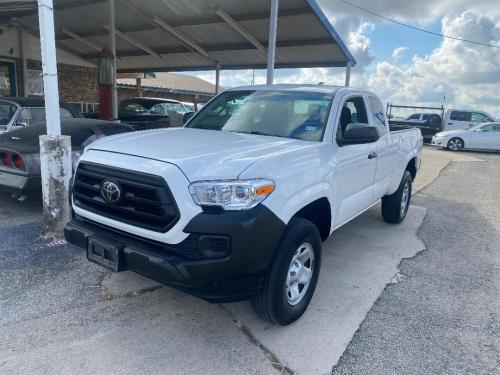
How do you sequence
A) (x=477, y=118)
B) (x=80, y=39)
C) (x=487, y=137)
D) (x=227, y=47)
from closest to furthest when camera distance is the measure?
(x=227, y=47)
(x=80, y=39)
(x=487, y=137)
(x=477, y=118)

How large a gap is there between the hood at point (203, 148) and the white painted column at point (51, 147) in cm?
164

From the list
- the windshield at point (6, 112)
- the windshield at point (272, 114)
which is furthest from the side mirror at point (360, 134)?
the windshield at point (6, 112)

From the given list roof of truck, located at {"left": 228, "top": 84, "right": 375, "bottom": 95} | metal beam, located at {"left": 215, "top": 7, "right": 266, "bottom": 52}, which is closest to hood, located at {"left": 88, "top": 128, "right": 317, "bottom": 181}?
roof of truck, located at {"left": 228, "top": 84, "right": 375, "bottom": 95}

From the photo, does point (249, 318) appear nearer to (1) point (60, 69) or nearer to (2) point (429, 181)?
(2) point (429, 181)

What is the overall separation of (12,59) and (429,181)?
15.0 metres

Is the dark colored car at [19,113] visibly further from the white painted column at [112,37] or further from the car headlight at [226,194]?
the car headlight at [226,194]

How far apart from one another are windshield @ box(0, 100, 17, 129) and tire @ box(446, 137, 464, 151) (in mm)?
17834

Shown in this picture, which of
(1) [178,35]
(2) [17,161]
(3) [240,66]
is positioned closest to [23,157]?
(2) [17,161]

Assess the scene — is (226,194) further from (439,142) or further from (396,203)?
(439,142)

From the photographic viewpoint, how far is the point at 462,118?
2128cm

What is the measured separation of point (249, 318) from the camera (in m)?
3.29

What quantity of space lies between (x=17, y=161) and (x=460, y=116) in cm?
2159

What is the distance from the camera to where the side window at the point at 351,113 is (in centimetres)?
402

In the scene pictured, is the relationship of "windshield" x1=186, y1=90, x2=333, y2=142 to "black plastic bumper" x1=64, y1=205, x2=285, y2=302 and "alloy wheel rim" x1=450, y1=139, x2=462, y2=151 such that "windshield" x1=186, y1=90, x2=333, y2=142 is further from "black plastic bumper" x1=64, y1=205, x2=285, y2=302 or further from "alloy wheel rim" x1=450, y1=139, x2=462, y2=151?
"alloy wheel rim" x1=450, y1=139, x2=462, y2=151
